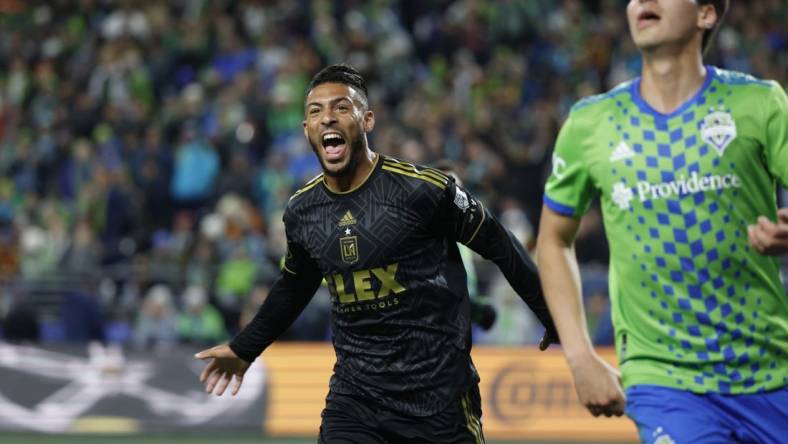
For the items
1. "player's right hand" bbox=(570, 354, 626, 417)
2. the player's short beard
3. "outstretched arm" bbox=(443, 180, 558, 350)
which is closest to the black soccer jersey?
"outstretched arm" bbox=(443, 180, 558, 350)

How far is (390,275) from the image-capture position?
17.1ft

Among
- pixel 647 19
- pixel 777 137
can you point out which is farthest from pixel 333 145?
pixel 777 137

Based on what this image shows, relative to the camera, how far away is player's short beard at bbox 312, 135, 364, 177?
5.27 metres

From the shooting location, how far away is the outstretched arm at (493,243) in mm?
5250

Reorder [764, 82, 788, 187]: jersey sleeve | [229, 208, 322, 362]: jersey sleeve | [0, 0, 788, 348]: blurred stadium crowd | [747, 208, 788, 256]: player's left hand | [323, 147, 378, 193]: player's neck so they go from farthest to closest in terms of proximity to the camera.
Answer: [0, 0, 788, 348]: blurred stadium crowd < [229, 208, 322, 362]: jersey sleeve < [323, 147, 378, 193]: player's neck < [764, 82, 788, 187]: jersey sleeve < [747, 208, 788, 256]: player's left hand

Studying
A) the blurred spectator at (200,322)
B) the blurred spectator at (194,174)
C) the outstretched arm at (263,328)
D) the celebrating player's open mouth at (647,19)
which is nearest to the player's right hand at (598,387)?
the celebrating player's open mouth at (647,19)

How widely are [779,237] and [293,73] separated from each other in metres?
12.9

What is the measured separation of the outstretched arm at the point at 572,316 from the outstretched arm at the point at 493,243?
1239 millimetres

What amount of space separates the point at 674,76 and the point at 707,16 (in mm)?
210

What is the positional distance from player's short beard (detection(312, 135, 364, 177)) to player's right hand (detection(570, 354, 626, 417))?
1749 millimetres

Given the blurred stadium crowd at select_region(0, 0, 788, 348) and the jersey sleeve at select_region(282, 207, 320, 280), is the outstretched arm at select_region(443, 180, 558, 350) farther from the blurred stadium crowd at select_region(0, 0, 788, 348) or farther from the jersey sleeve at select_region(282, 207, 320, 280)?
the blurred stadium crowd at select_region(0, 0, 788, 348)

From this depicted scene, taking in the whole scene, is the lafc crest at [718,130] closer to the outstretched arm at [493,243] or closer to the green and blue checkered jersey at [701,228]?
the green and blue checkered jersey at [701,228]

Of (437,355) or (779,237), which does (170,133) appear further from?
(779,237)

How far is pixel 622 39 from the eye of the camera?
16.8m
